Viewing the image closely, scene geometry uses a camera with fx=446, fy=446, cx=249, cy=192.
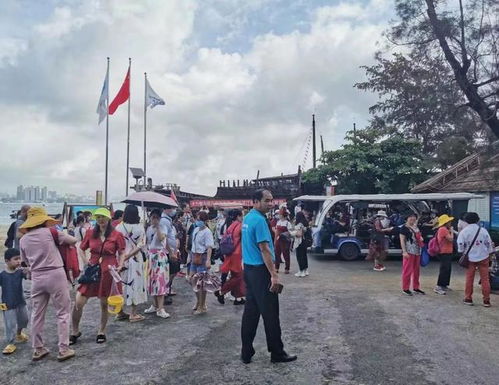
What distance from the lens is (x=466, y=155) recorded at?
793 cm

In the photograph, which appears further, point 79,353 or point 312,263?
point 312,263

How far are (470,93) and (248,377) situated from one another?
18.4ft

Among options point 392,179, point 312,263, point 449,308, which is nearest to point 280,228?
point 312,263

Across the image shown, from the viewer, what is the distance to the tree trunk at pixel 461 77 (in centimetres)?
704

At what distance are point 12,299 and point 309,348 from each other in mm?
3555

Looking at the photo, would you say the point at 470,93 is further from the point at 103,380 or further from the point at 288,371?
the point at 103,380

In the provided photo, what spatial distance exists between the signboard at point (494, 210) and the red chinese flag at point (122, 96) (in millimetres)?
16871

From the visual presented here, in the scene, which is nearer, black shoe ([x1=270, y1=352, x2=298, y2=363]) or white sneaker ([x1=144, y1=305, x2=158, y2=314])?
black shoe ([x1=270, y1=352, x2=298, y2=363])

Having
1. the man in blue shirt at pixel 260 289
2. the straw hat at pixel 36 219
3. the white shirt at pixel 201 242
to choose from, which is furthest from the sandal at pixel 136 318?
the man in blue shirt at pixel 260 289

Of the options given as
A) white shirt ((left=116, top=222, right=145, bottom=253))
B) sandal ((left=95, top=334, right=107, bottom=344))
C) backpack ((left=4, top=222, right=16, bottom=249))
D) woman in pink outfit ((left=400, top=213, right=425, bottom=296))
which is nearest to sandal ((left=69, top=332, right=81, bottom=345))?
sandal ((left=95, top=334, right=107, bottom=344))

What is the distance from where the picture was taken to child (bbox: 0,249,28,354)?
17.2 feet

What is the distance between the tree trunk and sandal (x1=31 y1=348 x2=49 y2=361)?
6.95 metres

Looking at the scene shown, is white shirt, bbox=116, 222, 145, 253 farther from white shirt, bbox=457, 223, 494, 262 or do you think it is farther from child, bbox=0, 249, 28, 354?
white shirt, bbox=457, 223, 494, 262

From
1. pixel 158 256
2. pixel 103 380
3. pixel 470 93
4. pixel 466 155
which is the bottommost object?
pixel 103 380
